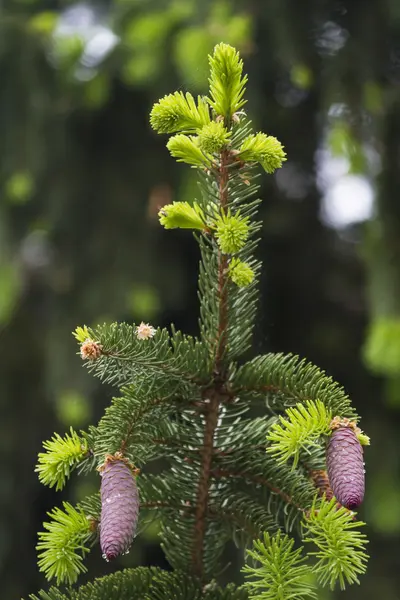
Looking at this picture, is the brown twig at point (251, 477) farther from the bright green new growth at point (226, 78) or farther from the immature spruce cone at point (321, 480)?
the bright green new growth at point (226, 78)

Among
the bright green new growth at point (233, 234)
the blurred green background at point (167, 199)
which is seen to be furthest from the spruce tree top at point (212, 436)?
the blurred green background at point (167, 199)

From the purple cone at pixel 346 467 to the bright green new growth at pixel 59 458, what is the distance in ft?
0.56

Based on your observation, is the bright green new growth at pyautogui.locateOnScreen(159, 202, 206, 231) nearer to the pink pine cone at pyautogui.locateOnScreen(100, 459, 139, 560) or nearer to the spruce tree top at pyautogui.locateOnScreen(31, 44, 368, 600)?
the spruce tree top at pyautogui.locateOnScreen(31, 44, 368, 600)

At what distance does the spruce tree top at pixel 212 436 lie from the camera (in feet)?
1.45

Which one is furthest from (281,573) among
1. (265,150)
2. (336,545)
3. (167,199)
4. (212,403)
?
(167,199)

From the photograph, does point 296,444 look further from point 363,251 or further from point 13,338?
point 13,338

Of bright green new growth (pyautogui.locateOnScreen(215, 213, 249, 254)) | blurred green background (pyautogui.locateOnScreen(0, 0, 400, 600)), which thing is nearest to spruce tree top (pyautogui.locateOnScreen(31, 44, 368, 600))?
bright green new growth (pyautogui.locateOnScreen(215, 213, 249, 254))

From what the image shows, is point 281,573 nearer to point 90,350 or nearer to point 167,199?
point 90,350

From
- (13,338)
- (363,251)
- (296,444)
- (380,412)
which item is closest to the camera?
(296,444)

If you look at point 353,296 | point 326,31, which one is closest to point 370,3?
point 326,31

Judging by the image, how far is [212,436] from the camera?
543 mm

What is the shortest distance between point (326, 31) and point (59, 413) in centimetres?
111

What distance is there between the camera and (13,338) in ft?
7.57

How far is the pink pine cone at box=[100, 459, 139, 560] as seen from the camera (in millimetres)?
413
